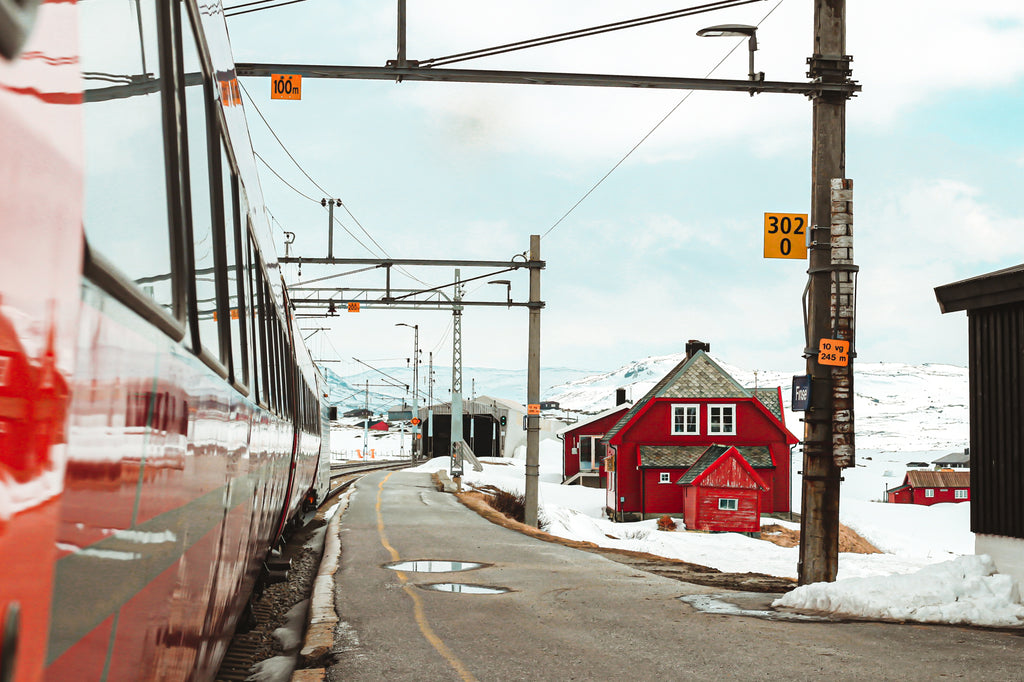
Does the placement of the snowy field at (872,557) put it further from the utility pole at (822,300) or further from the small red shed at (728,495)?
the small red shed at (728,495)

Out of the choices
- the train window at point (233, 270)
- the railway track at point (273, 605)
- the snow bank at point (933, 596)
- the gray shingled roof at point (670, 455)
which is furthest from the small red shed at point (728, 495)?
the train window at point (233, 270)

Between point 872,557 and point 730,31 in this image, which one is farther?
point 872,557

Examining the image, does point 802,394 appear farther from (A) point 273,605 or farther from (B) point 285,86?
(B) point 285,86

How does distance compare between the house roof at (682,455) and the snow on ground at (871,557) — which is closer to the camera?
the snow on ground at (871,557)

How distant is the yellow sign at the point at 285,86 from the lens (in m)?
11.4

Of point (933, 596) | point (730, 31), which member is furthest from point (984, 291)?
point (730, 31)

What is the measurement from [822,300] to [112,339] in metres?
9.93

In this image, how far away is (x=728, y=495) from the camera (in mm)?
43000

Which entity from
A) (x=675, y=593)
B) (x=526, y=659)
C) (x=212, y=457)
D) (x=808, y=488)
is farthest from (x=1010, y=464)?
(x=212, y=457)

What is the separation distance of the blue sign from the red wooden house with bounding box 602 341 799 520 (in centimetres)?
3556

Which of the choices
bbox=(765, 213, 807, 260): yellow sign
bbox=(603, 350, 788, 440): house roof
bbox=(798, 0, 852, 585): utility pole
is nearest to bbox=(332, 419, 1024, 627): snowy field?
bbox=(798, 0, 852, 585): utility pole

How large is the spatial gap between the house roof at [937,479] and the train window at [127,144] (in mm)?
105396

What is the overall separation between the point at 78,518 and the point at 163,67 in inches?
58.3

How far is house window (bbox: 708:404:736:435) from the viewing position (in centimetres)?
4697
